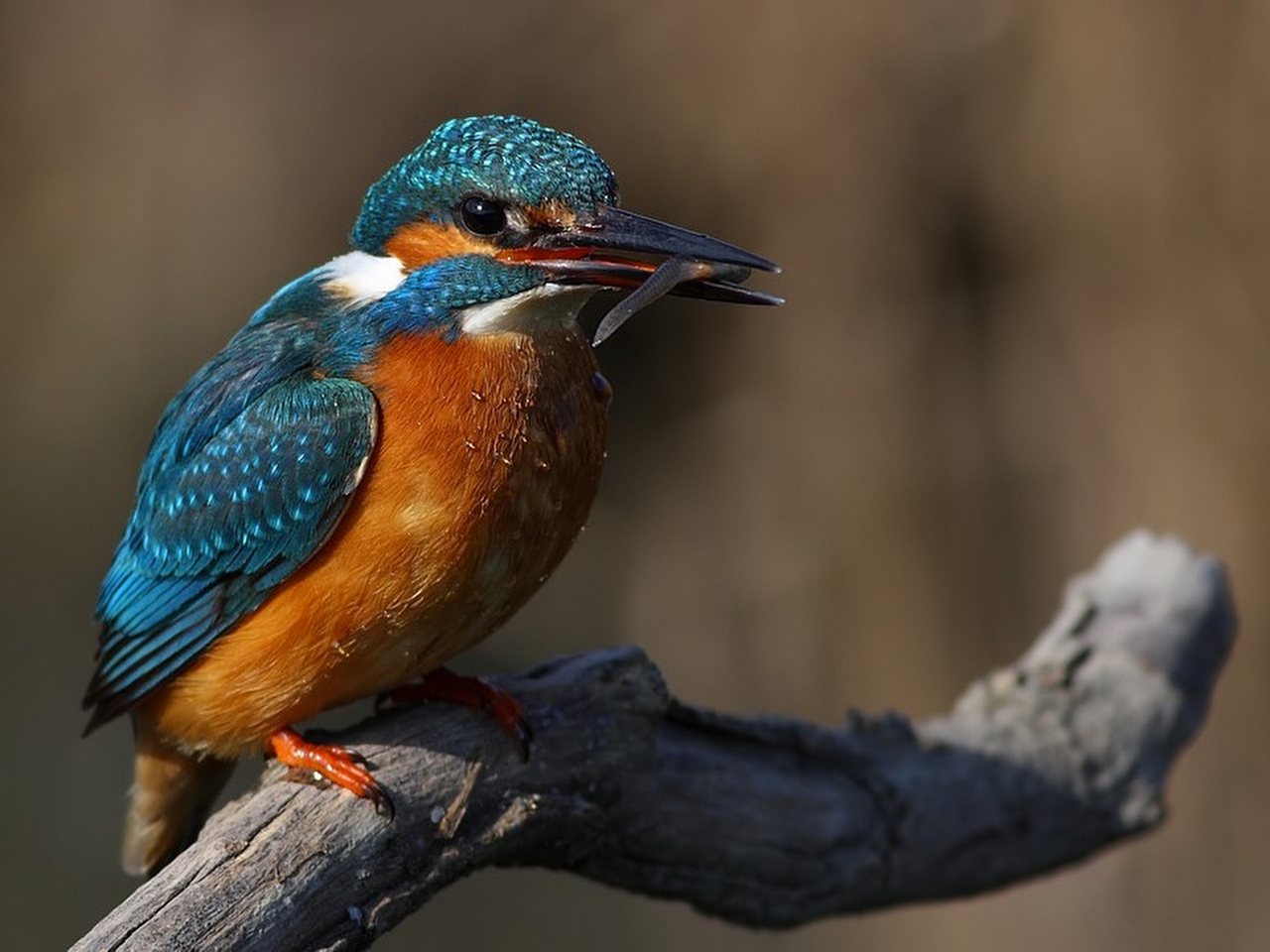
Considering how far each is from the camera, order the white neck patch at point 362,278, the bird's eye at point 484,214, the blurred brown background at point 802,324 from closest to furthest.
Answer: the bird's eye at point 484,214
the white neck patch at point 362,278
the blurred brown background at point 802,324

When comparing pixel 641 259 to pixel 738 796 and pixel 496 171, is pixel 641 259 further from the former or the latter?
pixel 738 796

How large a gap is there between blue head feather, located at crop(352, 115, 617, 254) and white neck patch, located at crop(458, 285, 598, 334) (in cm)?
13

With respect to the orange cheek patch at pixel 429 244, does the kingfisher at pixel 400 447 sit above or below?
below

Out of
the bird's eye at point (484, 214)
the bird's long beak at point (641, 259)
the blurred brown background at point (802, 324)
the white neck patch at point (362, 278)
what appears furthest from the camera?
the blurred brown background at point (802, 324)

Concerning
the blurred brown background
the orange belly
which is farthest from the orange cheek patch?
the blurred brown background

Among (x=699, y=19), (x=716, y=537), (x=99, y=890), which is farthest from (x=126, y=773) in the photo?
(x=699, y=19)

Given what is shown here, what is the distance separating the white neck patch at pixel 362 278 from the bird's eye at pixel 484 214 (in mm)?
174

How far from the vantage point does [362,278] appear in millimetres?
2629

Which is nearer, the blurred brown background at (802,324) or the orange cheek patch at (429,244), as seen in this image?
the orange cheek patch at (429,244)

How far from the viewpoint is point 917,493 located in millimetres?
5219

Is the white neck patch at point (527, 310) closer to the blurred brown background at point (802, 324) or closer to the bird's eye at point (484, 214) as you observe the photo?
the bird's eye at point (484, 214)

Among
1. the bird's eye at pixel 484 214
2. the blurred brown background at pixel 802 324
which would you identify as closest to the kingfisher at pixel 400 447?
the bird's eye at pixel 484 214

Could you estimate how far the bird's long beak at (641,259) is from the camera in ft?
7.58

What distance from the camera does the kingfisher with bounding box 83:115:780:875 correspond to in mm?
2393
